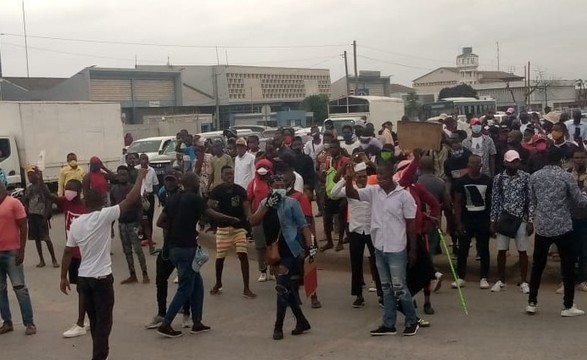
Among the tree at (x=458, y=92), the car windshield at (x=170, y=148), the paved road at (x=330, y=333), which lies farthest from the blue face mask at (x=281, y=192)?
the tree at (x=458, y=92)

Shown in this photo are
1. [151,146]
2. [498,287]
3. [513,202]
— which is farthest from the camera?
[151,146]

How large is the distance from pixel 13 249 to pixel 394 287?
13.7 ft

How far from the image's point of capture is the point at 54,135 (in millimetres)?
21453

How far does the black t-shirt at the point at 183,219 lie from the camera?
8.10m

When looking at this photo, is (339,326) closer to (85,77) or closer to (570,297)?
(570,297)

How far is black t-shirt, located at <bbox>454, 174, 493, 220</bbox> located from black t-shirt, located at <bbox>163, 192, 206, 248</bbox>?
10.9 ft

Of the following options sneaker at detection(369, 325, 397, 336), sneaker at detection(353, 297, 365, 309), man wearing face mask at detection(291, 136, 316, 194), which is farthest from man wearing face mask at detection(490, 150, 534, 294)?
man wearing face mask at detection(291, 136, 316, 194)

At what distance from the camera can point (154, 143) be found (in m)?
26.1

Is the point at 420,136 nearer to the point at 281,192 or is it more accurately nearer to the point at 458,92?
the point at 281,192

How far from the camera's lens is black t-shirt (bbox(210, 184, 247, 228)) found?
9680mm

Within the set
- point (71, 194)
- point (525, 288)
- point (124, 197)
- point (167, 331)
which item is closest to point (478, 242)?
point (525, 288)

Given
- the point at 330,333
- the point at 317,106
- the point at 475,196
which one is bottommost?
the point at 330,333

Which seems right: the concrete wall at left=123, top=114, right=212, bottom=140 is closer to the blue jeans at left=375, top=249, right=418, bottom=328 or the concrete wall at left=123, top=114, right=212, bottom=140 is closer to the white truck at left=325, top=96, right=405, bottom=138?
the white truck at left=325, top=96, right=405, bottom=138

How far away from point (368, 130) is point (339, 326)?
257 inches
